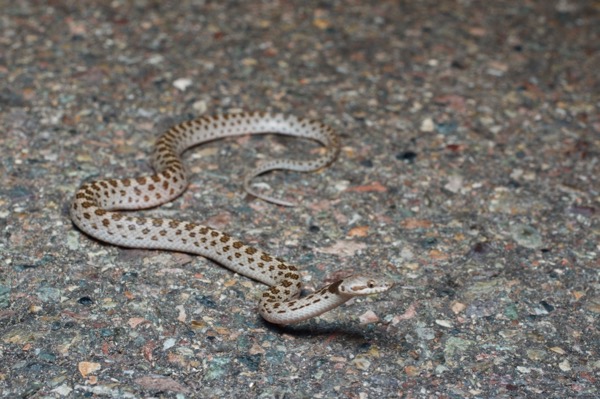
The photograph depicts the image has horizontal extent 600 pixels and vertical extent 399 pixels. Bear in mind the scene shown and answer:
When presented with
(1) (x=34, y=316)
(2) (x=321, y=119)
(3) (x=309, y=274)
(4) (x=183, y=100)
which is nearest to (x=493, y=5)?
(2) (x=321, y=119)

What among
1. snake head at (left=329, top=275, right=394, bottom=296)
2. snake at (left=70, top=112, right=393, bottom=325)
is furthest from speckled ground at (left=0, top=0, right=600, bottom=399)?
snake head at (left=329, top=275, right=394, bottom=296)

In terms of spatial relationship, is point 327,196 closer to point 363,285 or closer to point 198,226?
point 198,226

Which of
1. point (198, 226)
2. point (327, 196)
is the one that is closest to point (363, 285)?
point (198, 226)

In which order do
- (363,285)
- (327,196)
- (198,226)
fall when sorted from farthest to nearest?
(327,196)
(198,226)
(363,285)

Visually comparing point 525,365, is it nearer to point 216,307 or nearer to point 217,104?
point 216,307

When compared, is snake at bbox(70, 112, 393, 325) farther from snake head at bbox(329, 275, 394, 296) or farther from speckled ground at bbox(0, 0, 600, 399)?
speckled ground at bbox(0, 0, 600, 399)

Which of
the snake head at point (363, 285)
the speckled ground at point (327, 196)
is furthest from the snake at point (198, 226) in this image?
the speckled ground at point (327, 196)

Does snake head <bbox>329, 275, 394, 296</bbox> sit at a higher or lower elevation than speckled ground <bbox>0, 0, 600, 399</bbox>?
higher
